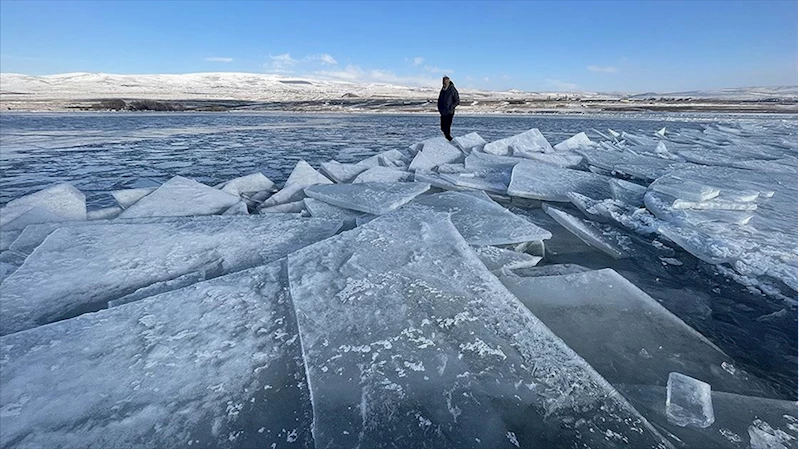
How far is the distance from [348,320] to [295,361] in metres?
0.20

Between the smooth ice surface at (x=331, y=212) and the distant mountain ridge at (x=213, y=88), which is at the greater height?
the distant mountain ridge at (x=213, y=88)

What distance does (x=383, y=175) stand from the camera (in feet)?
11.1

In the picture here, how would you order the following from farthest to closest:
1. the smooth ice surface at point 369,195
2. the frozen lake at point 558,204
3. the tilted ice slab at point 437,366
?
the smooth ice surface at point 369,195 → the frozen lake at point 558,204 → the tilted ice slab at point 437,366

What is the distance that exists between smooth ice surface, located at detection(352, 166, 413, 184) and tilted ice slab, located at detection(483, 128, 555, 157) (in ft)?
4.73

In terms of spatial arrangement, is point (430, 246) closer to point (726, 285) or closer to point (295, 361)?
point (295, 361)

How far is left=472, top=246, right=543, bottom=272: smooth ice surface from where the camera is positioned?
1.64 metres

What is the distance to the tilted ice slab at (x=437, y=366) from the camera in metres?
0.83

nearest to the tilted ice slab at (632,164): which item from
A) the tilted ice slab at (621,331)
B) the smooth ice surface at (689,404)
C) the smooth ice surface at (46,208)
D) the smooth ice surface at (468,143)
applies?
the smooth ice surface at (468,143)

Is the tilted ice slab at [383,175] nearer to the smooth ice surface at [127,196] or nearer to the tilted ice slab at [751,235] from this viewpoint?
the smooth ice surface at [127,196]

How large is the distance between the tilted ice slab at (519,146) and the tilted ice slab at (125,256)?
2.99 meters

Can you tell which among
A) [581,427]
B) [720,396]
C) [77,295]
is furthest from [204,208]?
[720,396]

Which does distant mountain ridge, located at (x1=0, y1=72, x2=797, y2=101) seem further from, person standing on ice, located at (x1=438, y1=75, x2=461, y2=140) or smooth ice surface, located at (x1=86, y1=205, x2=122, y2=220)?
smooth ice surface, located at (x1=86, y1=205, x2=122, y2=220)

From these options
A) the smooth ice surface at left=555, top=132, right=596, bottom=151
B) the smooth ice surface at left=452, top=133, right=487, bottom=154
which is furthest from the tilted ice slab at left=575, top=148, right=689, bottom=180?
the smooth ice surface at left=452, top=133, right=487, bottom=154

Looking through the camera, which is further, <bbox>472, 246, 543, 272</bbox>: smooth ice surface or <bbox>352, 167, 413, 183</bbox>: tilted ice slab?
<bbox>352, 167, 413, 183</bbox>: tilted ice slab
